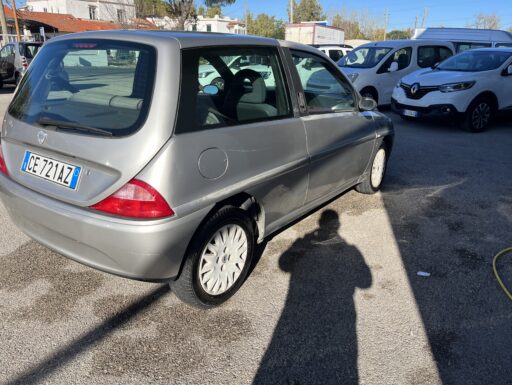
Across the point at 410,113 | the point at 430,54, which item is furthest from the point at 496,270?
the point at 430,54

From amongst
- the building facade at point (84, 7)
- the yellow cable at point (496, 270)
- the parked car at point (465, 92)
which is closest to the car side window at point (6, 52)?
the parked car at point (465, 92)

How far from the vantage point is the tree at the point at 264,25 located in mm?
61575

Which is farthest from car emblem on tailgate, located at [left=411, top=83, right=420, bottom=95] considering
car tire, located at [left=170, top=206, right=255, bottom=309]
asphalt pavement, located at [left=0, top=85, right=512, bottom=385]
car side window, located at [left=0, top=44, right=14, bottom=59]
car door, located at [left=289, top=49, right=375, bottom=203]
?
car side window, located at [left=0, top=44, right=14, bottom=59]

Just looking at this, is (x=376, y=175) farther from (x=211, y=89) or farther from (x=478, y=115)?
(x=478, y=115)

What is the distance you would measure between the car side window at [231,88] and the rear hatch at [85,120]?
0.17 metres

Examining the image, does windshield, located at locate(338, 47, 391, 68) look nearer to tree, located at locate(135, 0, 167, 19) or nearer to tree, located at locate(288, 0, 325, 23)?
tree, located at locate(135, 0, 167, 19)

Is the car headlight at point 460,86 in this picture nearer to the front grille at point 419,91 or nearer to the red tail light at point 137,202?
the front grille at point 419,91

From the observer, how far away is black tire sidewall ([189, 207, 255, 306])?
99.7 inches

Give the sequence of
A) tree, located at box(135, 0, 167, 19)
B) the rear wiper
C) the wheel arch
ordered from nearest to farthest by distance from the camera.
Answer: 1. the rear wiper
2. the wheel arch
3. tree, located at box(135, 0, 167, 19)

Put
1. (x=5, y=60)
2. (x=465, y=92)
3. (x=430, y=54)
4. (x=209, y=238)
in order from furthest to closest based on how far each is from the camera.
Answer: (x=5, y=60)
(x=430, y=54)
(x=465, y=92)
(x=209, y=238)

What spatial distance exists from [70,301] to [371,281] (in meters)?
2.11

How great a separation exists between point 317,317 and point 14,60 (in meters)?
15.6

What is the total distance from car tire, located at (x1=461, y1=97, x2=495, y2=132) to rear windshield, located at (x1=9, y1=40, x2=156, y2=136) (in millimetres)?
7382

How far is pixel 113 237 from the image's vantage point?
2.27 meters
